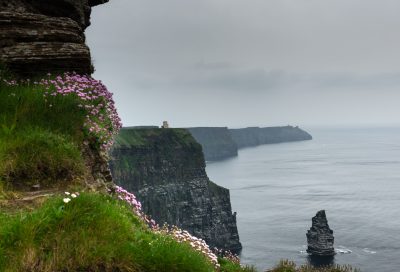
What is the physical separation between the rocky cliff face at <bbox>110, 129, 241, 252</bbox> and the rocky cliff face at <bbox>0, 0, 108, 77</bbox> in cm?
12644

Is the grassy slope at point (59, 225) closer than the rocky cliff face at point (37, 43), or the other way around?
the grassy slope at point (59, 225)

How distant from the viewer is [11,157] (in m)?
8.07

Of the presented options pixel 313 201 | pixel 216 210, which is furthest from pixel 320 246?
pixel 313 201

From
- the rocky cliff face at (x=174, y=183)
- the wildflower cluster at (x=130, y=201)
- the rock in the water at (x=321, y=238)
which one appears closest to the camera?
the wildflower cluster at (x=130, y=201)

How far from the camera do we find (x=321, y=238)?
111562 millimetres

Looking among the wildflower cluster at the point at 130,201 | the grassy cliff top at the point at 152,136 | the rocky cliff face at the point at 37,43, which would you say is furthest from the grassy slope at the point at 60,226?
the grassy cliff top at the point at 152,136

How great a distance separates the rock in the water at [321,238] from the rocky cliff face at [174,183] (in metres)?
27.0

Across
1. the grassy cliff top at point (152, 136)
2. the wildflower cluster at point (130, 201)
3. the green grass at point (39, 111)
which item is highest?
the green grass at point (39, 111)

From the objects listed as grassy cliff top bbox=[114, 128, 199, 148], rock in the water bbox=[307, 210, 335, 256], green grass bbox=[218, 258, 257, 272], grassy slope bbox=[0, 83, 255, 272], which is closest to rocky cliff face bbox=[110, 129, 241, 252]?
grassy cliff top bbox=[114, 128, 199, 148]

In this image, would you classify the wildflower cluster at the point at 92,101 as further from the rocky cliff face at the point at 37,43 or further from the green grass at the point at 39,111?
the rocky cliff face at the point at 37,43

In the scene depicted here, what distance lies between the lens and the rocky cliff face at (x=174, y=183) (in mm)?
146125

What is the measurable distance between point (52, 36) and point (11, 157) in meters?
5.52

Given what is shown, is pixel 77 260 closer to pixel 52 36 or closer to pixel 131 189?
pixel 52 36

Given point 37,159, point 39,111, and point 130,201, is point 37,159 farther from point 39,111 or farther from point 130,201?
point 130,201
